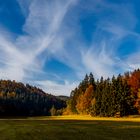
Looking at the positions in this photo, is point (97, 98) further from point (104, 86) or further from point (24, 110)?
point (24, 110)

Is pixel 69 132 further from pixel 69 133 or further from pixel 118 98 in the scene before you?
pixel 118 98

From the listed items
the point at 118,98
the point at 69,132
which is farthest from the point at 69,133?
the point at 118,98

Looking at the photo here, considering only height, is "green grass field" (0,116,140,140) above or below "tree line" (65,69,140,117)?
below

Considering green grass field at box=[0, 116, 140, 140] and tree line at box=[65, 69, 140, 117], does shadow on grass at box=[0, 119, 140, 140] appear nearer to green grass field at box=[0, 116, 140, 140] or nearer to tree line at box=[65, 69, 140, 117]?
green grass field at box=[0, 116, 140, 140]

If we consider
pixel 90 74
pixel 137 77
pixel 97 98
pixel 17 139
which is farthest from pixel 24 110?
pixel 17 139

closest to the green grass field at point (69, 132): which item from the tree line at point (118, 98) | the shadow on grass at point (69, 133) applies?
the shadow on grass at point (69, 133)

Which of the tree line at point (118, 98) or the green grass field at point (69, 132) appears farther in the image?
the tree line at point (118, 98)

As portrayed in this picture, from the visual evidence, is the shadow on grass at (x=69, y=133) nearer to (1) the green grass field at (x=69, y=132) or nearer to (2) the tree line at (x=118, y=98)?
(1) the green grass field at (x=69, y=132)

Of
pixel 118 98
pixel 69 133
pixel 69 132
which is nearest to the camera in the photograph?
pixel 69 133

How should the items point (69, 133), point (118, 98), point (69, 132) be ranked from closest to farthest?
1. point (69, 133)
2. point (69, 132)
3. point (118, 98)

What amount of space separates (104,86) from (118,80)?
496 inches

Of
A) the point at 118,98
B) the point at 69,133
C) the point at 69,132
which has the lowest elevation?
the point at 69,133

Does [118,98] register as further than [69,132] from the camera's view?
Yes

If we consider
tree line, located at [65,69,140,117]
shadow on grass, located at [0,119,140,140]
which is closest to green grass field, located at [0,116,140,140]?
shadow on grass, located at [0,119,140,140]
